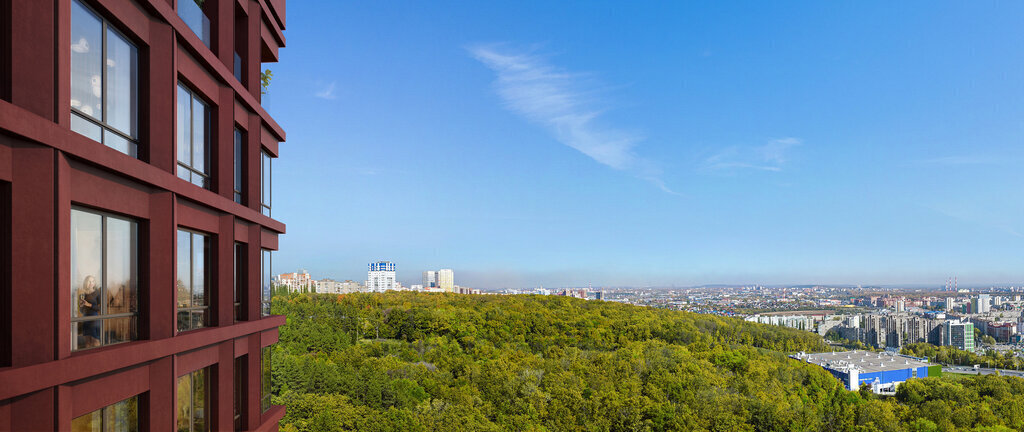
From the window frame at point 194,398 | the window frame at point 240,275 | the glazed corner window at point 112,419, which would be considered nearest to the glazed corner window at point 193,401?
the window frame at point 194,398

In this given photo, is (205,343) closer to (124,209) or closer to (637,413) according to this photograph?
(124,209)

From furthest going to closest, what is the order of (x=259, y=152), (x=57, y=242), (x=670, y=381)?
1. (x=670, y=381)
2. (x=259, y=152)
3. (x=57, y=242)

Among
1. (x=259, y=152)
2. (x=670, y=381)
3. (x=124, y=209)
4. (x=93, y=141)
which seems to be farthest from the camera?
(x=670, y=381)

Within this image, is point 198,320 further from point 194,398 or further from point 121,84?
point 121,84

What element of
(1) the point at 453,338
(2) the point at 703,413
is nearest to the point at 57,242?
(2) the point at 703,413

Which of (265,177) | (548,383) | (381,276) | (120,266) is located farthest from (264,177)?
(381,276)

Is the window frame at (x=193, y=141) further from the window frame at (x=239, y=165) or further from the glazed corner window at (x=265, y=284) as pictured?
the glazed corner window at (x=265, y=284)

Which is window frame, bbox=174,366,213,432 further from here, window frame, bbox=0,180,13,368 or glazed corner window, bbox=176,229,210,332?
window frame, bbox=0,180,13,368

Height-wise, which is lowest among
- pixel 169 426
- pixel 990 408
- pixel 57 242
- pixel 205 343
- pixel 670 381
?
pixel 990 408
